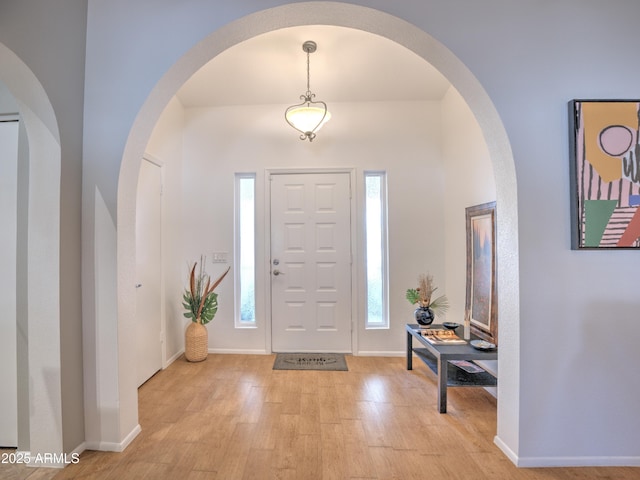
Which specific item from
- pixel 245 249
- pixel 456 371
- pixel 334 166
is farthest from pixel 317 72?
pixel 456 371

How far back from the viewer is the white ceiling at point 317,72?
2.44 metres

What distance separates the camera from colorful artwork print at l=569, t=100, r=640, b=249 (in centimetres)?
159

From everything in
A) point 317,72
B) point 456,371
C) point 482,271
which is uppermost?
point 317,72

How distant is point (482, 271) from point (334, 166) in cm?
179

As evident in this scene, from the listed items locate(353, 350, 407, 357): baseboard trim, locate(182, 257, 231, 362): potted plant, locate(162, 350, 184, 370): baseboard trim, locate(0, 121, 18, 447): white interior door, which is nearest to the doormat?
locate(353, 350, 407, 357): baseboard trim

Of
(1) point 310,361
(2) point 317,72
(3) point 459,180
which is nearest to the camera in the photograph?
(2) point 317,72

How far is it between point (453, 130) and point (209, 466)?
3.31 m

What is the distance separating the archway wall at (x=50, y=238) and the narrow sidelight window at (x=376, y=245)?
2560 millimetres

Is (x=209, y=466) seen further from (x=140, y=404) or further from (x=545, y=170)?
(x=545, y=170)

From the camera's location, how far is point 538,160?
1635mm

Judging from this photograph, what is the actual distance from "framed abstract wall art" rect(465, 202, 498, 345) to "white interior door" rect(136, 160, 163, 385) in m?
2.85

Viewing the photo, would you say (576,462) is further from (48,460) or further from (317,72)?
(317,72)

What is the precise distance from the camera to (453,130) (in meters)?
3.11

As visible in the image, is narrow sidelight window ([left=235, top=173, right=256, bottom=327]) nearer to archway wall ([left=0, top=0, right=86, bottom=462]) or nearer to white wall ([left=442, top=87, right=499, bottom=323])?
archway wall ([left=0, top=0, right=86, bottom=462])
